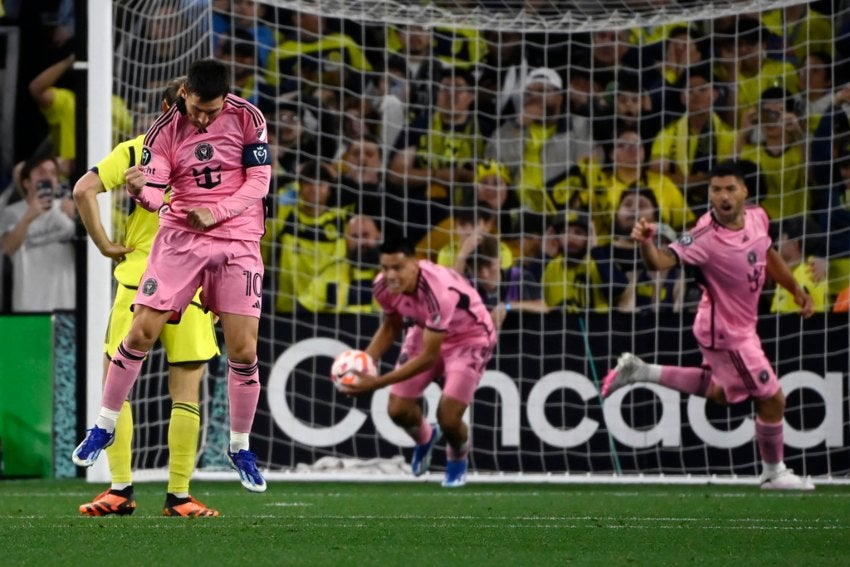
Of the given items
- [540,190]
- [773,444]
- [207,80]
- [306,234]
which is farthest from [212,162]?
[540,190]

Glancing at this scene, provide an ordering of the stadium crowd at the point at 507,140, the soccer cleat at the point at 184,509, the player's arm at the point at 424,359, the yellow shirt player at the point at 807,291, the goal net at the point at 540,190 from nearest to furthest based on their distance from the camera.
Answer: the soccer cleat at the point at 184,509 < the player's arm at the point at 424,359 < the goal net at the point at 540,190 < the yellow shirt player at the point at 807,291 < the stadium crowd at the point at 507,140

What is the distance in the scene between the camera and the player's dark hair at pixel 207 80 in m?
6.05

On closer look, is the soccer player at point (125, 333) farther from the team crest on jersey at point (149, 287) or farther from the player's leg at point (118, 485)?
the team crest on jersey at point (149, 287)

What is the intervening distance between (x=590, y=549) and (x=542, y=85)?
6451 mm

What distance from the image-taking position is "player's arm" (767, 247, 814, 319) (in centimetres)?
929

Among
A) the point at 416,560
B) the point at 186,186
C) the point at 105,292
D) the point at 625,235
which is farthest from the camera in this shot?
the point at 625,235

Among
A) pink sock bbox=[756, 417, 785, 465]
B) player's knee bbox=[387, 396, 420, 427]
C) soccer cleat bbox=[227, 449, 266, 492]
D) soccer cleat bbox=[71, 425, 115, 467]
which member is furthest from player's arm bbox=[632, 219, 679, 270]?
soccer cleat bbox=[71, 425, 115, 467]

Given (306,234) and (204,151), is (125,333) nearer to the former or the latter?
(204,151)

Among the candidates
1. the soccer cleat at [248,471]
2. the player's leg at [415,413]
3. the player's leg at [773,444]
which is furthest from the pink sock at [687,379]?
the soccer cleat at [248,471]

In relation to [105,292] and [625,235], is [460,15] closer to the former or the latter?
[625,235]

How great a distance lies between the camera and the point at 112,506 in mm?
6738

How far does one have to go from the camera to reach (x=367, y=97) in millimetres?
11383

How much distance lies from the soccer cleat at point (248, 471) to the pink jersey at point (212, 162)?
0.91 meters

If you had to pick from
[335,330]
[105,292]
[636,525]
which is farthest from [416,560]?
[335,330]
